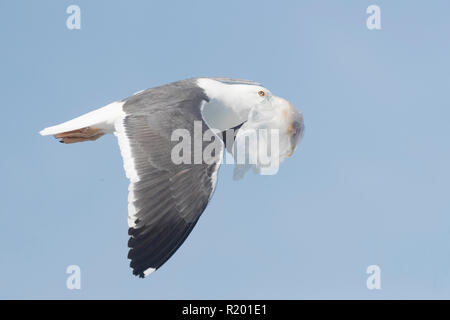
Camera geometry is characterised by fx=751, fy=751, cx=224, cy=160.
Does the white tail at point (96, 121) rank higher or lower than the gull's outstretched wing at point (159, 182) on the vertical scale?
higher

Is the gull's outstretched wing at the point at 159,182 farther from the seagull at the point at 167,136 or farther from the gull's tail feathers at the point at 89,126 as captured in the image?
the gull's tail feathers at the point at 89,126

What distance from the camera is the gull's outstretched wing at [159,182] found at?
6.85m

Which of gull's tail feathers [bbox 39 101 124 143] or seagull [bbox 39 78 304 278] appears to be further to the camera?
gull's tail feathers [bbox 39 101 124 143]

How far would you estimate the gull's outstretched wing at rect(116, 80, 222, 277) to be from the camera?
685 cm

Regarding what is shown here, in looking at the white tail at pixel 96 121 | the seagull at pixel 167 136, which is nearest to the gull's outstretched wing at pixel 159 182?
the seagull at pixel 167 136

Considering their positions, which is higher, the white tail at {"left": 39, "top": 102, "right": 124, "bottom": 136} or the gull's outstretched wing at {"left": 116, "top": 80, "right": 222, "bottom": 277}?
the white tail at {"left": 39, "top": 102, "right": 124, "bottom": 136}

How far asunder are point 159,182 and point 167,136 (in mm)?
699

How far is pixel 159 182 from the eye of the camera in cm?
720

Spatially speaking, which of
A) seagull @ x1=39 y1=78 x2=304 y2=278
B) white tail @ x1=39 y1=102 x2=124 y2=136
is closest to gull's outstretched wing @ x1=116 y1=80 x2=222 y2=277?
seagull @ x1=39 y1=78 x2=304 y2=278

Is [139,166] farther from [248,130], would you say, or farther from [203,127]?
[248,130]

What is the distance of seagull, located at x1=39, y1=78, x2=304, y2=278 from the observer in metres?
6.88

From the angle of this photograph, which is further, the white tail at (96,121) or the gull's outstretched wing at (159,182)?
the white tail at (96,121)

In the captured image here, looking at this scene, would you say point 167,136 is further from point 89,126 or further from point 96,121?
point 89,126

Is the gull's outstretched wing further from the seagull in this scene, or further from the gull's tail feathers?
the gull's tail feathers
